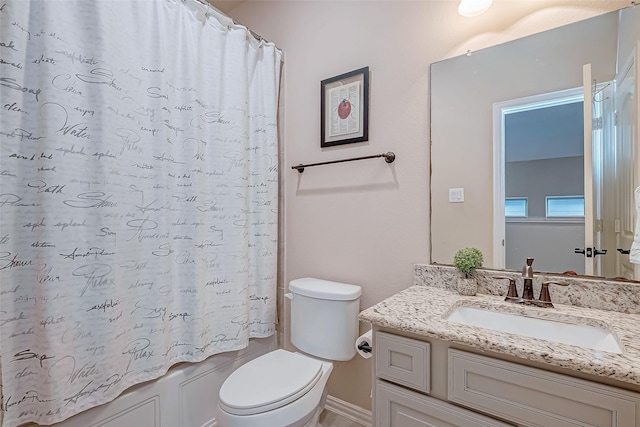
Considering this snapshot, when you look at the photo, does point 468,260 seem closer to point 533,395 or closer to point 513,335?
point 513,335

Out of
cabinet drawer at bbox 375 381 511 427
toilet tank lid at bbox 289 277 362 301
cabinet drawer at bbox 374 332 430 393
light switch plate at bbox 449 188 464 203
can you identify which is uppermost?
light switch plate at bbox 449 188 464 203

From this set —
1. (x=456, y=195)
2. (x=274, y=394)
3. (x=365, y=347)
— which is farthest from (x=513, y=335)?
(x=274, y=394)

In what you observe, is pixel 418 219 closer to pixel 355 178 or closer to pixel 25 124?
pixel 355 178

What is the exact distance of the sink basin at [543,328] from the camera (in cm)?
88

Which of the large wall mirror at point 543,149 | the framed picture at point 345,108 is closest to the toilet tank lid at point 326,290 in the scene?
the large wall mirror at point 543,149

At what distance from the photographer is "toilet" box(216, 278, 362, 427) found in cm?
110

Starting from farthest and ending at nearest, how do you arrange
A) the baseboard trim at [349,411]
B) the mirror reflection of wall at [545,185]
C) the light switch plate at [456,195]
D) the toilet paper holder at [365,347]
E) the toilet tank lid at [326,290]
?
the baseboard trim at [349,411] < the toilet tank lid at [326,290] < the light switch plate at [456,195] < the toilet paper holder at [365,347] < the mirror reflection of wall at [545,185]

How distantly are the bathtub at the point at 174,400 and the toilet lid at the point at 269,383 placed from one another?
322mm

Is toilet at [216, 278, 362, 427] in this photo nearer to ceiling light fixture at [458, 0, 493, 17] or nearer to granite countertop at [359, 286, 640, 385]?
granite countertop at [359, 286, 640, 385]

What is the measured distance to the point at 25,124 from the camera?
0.99 metres

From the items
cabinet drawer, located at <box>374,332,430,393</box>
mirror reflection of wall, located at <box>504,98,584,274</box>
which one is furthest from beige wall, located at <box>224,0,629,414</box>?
cabinet drawer, located at <box>374,332,430,393</box>

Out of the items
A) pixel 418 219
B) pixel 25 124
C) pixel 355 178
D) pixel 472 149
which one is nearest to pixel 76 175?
pixel 25 124

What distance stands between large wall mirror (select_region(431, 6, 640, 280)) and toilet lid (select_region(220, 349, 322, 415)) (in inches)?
30.3

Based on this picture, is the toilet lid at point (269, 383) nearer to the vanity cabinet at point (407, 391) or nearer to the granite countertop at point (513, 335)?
the vanity cabinet at point (407, 391)
